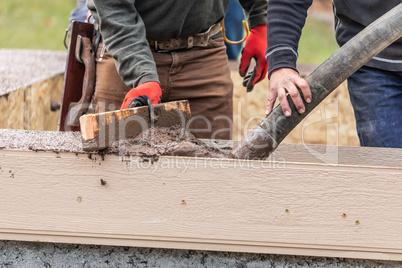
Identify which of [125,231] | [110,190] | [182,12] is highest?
[182,12]

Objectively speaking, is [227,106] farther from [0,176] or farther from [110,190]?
[0,176]

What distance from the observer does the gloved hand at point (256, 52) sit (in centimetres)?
275

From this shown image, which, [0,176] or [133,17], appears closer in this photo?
[0,176]

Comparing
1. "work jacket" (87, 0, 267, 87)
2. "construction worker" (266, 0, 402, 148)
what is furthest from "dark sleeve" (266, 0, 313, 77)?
"work jacket" (87, 0, 267, 87)

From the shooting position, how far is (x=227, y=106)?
2.67 meters

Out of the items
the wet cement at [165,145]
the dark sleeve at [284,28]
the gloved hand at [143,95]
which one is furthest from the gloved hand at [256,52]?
the wet cement at [165,145]

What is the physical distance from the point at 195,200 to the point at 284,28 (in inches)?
32.5

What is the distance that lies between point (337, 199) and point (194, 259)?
532mm

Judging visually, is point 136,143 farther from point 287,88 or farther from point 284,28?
point 284,28

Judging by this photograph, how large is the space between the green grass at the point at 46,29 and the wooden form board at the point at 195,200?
8.29 meters

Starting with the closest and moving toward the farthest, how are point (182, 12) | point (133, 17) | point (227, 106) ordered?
point (133, 17), point (182, 12), point (227, 106)

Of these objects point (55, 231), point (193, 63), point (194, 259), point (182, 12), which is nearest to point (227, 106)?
point (193, 63)

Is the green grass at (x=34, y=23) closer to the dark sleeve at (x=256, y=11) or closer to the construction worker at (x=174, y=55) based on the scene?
the dark sleeve at (x=256, y=11)

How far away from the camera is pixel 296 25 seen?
78.8 inches
